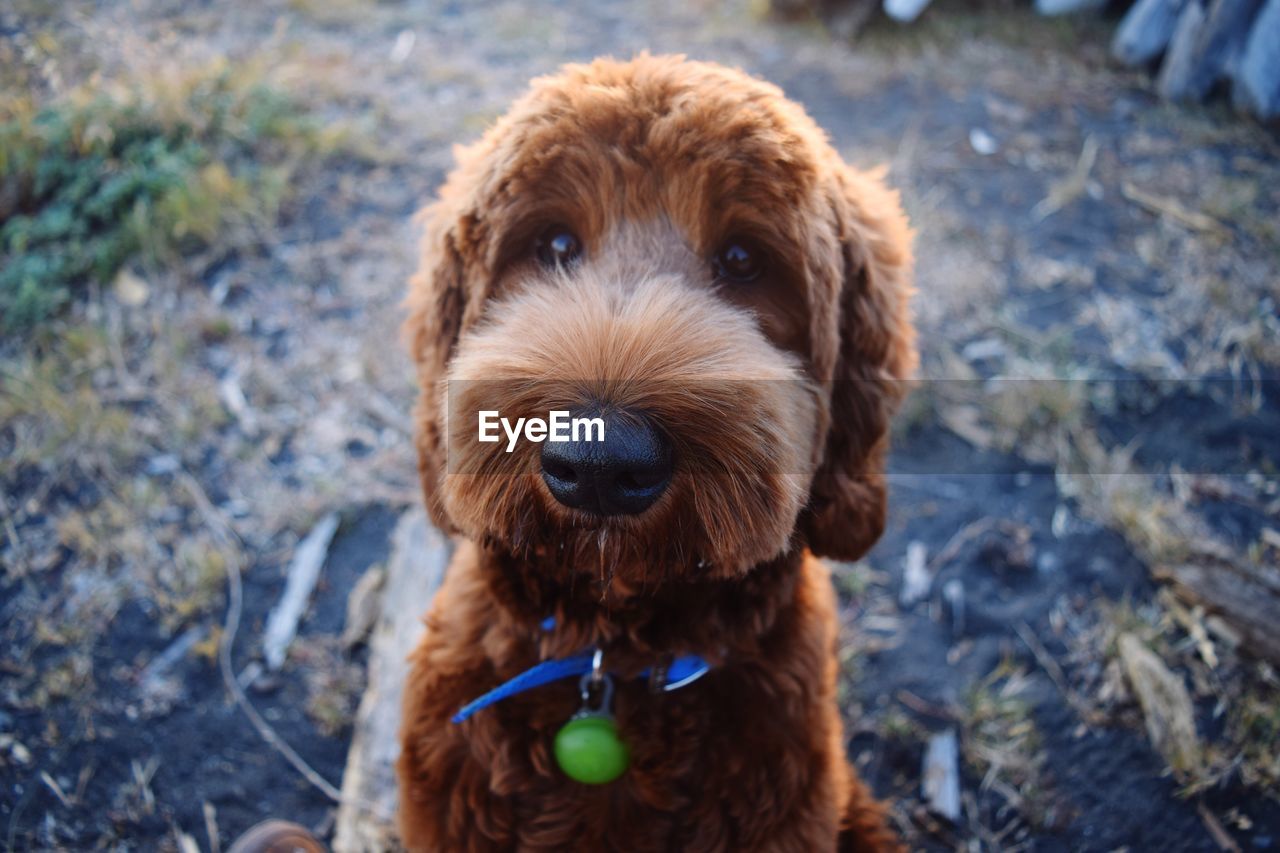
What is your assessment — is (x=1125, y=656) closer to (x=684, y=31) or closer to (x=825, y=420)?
(x=825, y=420)

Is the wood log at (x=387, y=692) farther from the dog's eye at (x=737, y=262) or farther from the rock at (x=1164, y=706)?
the rock at (x=1164, y=706)

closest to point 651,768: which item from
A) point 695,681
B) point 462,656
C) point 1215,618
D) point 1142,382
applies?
point 695,681

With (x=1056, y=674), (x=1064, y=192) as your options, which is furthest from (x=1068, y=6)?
(x=1056, y=674)

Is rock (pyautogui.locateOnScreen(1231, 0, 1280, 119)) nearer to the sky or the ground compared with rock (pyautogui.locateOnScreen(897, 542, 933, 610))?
nearer to the sky

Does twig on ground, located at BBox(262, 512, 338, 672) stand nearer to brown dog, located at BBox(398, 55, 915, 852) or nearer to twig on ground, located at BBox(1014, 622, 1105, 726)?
brown dog, located at BBox(398, 55, 915, 852)

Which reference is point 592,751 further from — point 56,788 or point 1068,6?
point 1068,6

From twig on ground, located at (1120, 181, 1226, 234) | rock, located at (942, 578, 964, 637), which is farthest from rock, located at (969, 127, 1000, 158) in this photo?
rock, located at (942, 578, 964, 637)
